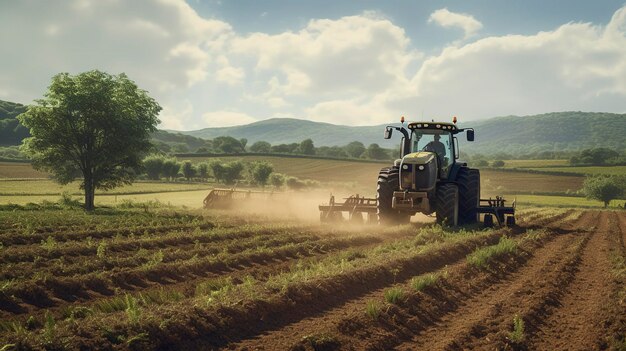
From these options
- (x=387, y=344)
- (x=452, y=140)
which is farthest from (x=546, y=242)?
(x=387, y=344)

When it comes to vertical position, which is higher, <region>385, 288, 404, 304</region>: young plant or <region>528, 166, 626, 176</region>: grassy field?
<region>528, 166, 626, 176</region>: grassy field

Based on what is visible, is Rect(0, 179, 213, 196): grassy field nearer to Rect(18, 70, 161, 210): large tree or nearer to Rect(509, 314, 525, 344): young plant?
Rect(18, 70, 161, 210): large tree

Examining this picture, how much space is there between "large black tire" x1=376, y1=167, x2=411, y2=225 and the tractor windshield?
131 cm

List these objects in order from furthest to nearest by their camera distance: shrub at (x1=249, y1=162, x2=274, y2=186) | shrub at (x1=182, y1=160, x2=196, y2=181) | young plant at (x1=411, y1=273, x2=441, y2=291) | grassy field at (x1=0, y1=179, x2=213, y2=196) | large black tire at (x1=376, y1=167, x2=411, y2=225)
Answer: shrub at (x1=182, y1=160, x2=196, y2=181)
shrub at (x1=249, y1=162, x2=274, y2=186)
grassy field at (x1=0, y1=179, x2=213, y2=196)
large black tire at (x1=376, y1=167, x2=411, y2=225)
young plant at (x1=411, y1=273, x2=441, y2=291)

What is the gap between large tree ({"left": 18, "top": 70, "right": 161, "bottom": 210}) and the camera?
29281 mm

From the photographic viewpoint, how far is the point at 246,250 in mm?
13305

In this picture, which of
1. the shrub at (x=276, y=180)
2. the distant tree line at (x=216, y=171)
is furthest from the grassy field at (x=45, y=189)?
the distant tree line at (x=216, y=171)

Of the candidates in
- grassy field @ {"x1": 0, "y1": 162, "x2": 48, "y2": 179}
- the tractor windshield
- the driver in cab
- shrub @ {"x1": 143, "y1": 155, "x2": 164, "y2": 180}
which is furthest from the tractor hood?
shrub @ {"x1": 143, "y1": 155, "x2": 164, "y2": 180}

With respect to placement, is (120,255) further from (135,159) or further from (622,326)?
(135,159)

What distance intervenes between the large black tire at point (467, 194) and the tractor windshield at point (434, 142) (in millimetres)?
785

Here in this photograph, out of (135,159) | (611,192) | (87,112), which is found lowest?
(611,192)

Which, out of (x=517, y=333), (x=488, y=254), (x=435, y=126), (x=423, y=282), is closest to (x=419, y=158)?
(x=435, y=126)

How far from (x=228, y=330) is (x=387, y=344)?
2082 millimetres

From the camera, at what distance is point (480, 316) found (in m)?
7.60
